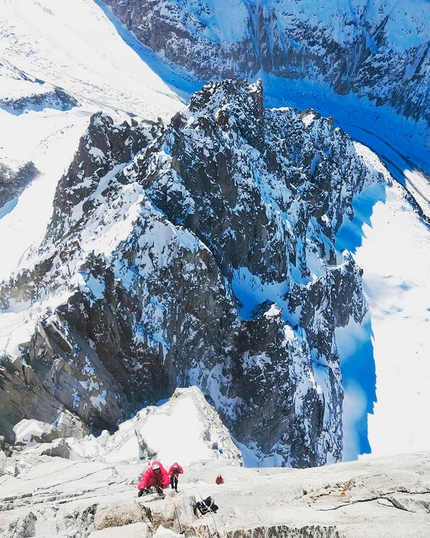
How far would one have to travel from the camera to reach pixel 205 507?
15250mm

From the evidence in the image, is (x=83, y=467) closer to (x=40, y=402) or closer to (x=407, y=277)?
(x=40, y=402)

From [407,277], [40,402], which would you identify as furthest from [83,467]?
[407,277]

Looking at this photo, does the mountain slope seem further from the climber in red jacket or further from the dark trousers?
the climber in red jacket

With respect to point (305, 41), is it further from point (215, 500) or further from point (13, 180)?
point (215, 500)

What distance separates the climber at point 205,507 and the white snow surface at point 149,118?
899 inches

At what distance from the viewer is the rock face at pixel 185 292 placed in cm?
3641

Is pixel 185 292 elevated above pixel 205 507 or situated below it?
below

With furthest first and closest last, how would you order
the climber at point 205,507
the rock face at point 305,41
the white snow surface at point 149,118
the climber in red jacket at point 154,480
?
the rock face at point 305,41 → the white snow surface at point 149,118 → the climber in red jacket at point 154,480 → the climber at point 205,507

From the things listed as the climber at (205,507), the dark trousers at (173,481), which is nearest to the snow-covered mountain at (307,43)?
the dark trousers at (173,481)

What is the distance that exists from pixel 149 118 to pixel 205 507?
123 meters

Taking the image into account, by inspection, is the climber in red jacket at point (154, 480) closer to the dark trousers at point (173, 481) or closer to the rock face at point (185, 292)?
the dark trousers at point (173, 481)

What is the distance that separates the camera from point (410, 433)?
6247 cm

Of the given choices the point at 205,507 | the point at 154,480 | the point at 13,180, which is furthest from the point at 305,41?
the point at 205,507

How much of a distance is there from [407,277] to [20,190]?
250 feet
